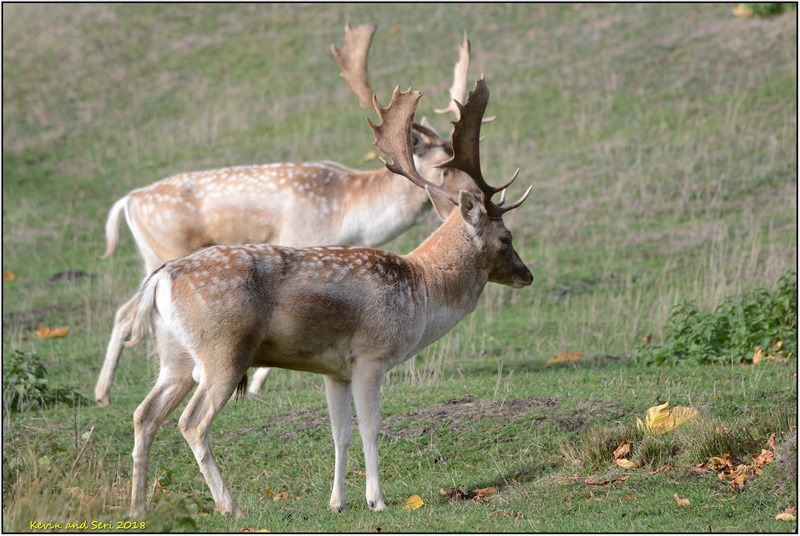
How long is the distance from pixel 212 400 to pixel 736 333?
582 centimetres

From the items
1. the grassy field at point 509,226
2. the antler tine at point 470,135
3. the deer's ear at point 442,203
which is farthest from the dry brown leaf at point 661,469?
the deer's ear at point 442,203

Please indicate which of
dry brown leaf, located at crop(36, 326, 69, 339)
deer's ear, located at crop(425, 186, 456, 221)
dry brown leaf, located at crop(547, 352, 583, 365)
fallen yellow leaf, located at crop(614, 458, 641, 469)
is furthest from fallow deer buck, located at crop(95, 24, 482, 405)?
fallen yellow leaf, located at crop(614, 458, 641, 469)

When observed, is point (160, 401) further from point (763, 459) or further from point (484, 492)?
point (763, 459)

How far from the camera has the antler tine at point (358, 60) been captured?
1297cm

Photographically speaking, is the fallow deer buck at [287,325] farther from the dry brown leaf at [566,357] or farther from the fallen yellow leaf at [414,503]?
the dry brown leaf at [566,357]

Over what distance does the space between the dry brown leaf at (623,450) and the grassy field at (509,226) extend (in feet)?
0.17

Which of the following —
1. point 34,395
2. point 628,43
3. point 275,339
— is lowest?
point 34,395

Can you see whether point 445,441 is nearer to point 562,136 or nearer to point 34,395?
point 34,395

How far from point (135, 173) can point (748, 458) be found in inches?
626

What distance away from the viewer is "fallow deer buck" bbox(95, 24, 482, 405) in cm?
1159

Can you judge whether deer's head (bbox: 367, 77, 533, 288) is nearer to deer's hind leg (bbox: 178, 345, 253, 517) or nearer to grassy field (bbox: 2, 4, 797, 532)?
grassy field (bbox: 2, 4, 797, 532)

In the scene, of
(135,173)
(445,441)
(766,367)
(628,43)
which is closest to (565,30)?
(628,43)

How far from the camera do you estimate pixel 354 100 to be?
23.5 meters

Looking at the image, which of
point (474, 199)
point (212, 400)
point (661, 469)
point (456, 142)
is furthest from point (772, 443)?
point (212, 400)
